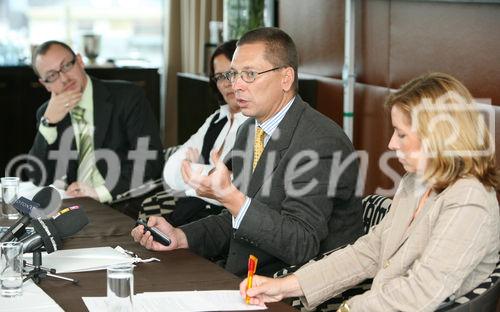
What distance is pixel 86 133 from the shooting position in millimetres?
4691

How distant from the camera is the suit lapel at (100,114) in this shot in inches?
184

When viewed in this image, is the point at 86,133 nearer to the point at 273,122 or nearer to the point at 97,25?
the point at 273,122

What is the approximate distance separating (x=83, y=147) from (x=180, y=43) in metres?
4.08

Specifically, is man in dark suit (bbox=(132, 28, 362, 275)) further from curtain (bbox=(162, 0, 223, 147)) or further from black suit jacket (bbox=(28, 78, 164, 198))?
curtain (bbox=(162, 0, 223, 147))

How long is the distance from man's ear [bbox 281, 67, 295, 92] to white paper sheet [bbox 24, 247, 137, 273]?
0.85 m

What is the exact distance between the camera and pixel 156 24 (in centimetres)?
905

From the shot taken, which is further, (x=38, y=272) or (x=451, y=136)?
(x=38, y=272)

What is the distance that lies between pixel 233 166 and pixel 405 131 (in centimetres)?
111

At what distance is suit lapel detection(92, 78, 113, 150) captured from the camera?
4.68 metres

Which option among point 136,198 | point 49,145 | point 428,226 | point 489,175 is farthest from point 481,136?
point 49,145

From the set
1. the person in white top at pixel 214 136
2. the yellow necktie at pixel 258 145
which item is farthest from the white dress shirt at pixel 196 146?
the yellow necktie at pixel 258 145

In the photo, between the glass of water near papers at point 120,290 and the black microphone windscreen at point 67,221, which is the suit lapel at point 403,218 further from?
the black microphone windscreen at point 67,221

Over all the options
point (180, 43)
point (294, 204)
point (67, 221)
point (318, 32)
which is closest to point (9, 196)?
point (67, 221)

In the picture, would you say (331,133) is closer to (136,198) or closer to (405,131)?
(405,131)
